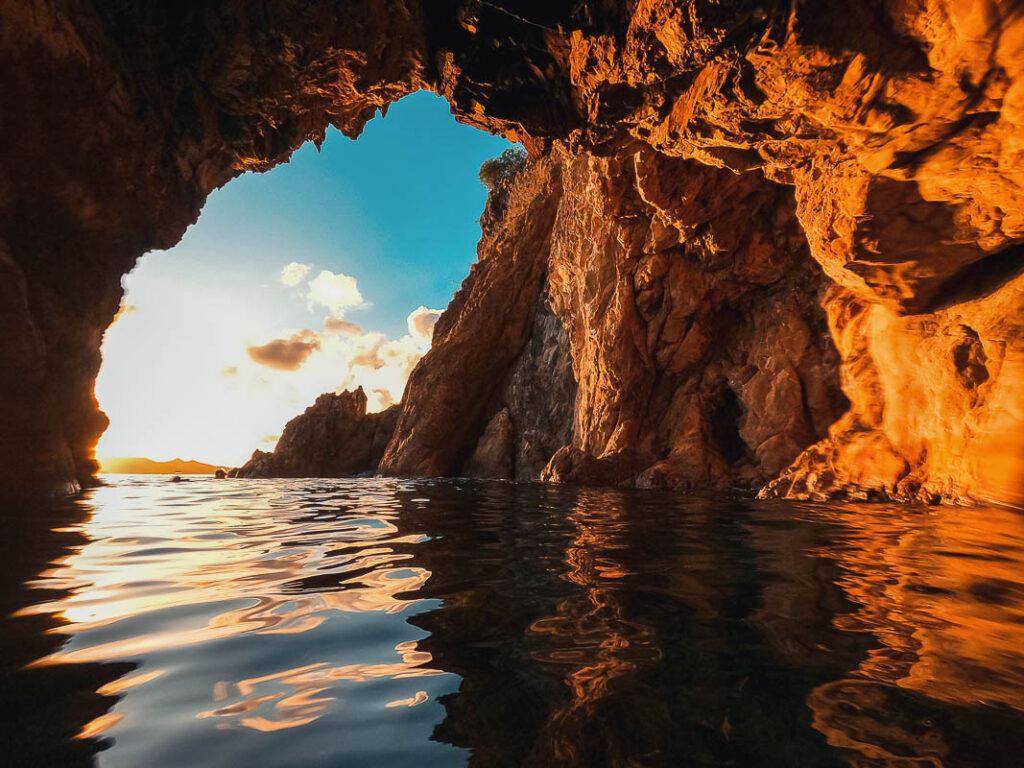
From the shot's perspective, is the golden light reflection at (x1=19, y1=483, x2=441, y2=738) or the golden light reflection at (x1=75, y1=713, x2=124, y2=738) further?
the golden light reflection at (x1=19, y1=483, x2=441, y2=738)

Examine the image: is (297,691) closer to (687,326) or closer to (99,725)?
(99,725)

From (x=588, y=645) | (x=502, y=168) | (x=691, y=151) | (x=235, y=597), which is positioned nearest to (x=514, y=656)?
(x=588, y=645)

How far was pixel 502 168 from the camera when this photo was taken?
35.2 m

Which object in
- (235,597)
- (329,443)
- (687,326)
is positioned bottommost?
(235,597)

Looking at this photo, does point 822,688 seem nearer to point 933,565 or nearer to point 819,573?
point 819,573

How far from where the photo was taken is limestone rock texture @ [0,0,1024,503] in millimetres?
5258

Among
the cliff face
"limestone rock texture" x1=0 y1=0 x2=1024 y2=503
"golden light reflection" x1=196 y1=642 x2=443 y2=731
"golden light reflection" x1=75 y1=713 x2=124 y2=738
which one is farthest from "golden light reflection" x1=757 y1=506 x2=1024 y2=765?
the cliff face

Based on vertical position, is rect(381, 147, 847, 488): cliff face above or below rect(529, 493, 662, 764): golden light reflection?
above

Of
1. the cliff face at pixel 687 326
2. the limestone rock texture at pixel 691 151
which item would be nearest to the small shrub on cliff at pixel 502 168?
the cliff face at pixel 687 326

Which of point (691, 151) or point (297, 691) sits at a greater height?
point (691, 151)

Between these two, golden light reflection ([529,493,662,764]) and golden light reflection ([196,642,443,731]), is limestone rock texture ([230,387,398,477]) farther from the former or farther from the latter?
golden light reflection ([196,642,443,731])

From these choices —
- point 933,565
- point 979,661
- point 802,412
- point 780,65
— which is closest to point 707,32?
point 780,65

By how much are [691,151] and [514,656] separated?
328 inches

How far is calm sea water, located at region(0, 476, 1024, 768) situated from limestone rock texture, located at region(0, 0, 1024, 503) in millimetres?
4438
